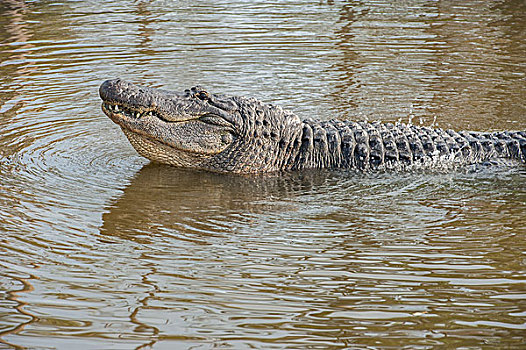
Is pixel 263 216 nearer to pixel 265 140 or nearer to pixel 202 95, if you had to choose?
pixel 265 140

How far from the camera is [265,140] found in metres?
6.85

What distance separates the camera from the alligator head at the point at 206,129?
21.5 feet

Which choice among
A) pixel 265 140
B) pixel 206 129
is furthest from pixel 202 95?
pixel 265 140

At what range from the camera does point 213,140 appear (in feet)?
22.1

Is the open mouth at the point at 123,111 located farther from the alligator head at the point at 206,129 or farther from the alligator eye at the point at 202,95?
the alligator eye at the point at 202,95

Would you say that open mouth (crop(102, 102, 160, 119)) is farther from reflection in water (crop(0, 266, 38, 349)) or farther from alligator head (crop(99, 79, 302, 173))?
reflection in water (crop(0, 266, 38, 349))

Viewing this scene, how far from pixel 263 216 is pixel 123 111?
5.57 feet

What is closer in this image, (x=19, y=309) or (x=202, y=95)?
(x=19, y=309)

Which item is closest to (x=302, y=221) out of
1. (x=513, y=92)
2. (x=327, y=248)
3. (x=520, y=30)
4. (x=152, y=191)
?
Result: (x=327, y=248)

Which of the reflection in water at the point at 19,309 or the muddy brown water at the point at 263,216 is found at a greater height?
the reflection in water at the point at 19,309

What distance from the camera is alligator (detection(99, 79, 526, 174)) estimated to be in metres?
6.63

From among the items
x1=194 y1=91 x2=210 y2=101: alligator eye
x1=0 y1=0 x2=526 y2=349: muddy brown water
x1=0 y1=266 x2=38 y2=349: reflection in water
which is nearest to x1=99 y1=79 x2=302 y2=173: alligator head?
x1=194 y1=91 x2=210 y2=101: alligator eye

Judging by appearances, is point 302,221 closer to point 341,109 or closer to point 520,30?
point 341,109

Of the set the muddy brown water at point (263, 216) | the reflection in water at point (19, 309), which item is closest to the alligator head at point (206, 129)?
the muddy brown water at point (263, 216)
